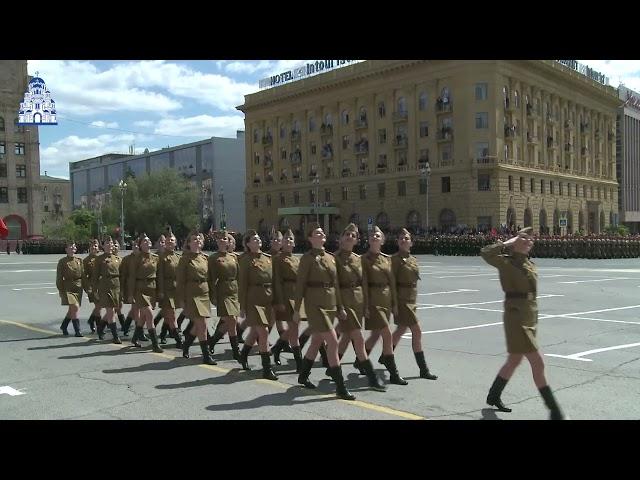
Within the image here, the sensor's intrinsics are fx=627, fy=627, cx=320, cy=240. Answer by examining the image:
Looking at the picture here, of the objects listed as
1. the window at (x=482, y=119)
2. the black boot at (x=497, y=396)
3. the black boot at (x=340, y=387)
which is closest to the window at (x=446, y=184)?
the window at (x=482, y=119)

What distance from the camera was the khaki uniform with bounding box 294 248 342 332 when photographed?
707cm

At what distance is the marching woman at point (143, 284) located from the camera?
10.4 meters

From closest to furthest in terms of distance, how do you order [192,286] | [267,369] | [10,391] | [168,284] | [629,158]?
[10,391], [267,369], [192,286], [168,284], [629,158]

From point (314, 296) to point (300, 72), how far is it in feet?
250

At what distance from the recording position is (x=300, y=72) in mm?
80000

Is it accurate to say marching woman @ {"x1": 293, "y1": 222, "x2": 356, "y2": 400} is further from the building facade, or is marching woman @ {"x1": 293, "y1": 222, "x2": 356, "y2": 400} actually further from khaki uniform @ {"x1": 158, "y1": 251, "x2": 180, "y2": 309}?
the building facade

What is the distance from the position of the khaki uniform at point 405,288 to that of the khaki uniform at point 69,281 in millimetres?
6902

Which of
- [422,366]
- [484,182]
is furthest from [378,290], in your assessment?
[484,182]

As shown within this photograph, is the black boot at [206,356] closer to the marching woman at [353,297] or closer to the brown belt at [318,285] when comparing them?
the marching woman at [353,297]

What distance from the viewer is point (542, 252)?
3900 cm

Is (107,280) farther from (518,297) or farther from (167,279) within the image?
(518,297)

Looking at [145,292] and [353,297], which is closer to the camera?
[353,297]

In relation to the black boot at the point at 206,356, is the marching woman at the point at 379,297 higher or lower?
higher
